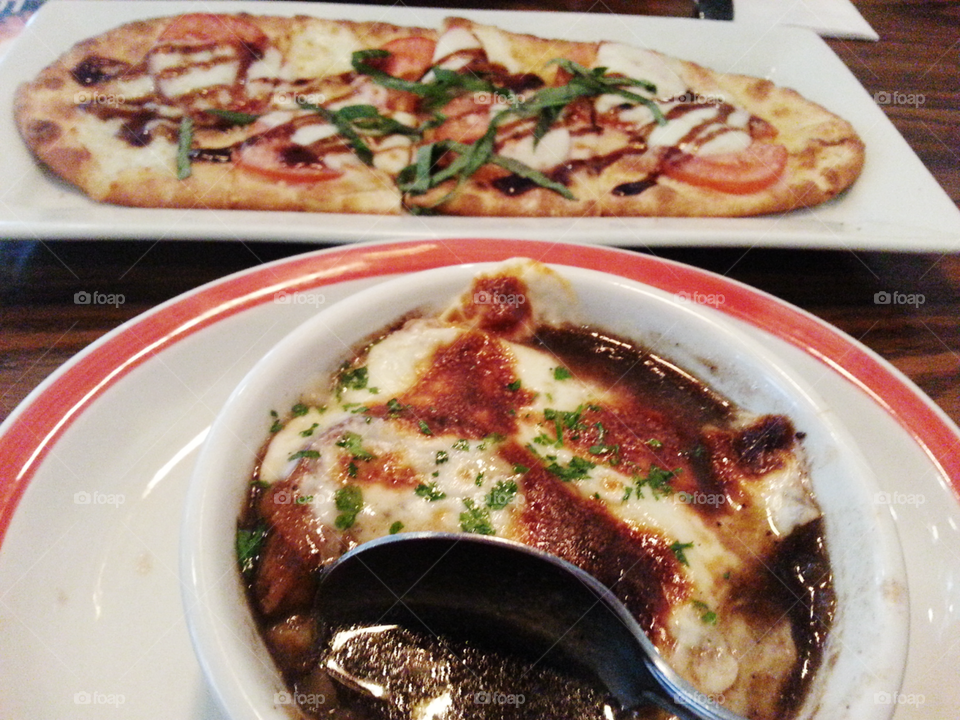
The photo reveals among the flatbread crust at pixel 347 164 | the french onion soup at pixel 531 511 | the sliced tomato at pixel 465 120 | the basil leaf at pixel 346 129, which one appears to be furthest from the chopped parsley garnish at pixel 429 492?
the sliced tomato at pixel 465 120

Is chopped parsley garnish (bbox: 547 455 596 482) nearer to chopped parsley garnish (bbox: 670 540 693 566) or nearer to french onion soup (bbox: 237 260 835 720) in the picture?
french onion soup (bbox: 237 260 835 720)

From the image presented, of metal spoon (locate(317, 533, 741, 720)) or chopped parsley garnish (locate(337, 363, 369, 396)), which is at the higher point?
chopped parsley garnish (locate(337, 363, 369, 396))

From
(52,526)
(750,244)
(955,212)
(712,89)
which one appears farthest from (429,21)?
(52,526)

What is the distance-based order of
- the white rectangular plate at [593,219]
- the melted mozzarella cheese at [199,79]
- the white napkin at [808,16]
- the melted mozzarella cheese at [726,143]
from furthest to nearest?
the white napkin at [808,16]
the melted mozzarella cheese at [199,79]
the melted mozzarella cheese at [726,143]
the white rectangular plate at [593,219]

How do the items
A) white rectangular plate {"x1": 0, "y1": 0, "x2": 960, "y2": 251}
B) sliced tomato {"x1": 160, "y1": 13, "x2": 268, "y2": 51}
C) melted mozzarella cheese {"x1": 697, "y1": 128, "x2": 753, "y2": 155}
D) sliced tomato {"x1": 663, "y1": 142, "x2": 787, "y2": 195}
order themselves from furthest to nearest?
sliced tomato {"x1": 160, "y1": 13, "x2": 268, "y2": 51} < melted mozzarella cheese {"x1": 697, "y1": 128, "x2": 753, "y2": 155} < sliced tomato {"x1": 663, "y1": 142, "x2": 787, "y2": 195} < white rectangular plate {"x1": 0, "y1": 0, "x2": 960, "y2": 251}

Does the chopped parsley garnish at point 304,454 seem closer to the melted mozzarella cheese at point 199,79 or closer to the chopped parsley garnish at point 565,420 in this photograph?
the chopped parsley garnish at point 565,420

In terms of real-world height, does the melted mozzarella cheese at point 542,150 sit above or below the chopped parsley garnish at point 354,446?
below

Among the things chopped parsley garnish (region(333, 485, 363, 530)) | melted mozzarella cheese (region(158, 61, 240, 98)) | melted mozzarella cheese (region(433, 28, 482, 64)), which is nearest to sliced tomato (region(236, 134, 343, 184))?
melted mozzarella cheese (region(158, 61, 240, 98))
